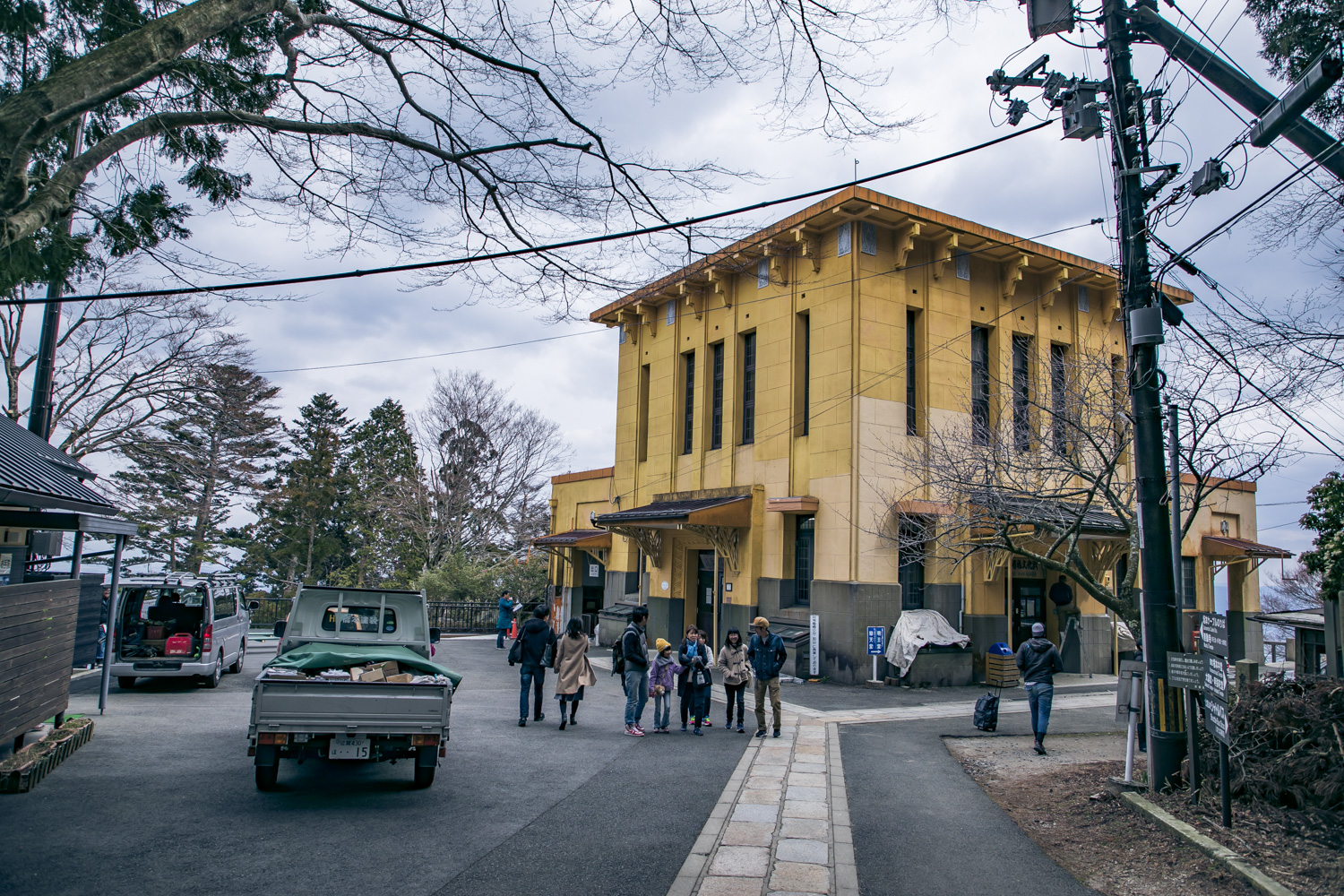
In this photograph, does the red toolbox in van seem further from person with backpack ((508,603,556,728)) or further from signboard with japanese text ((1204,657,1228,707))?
signboard with japanese text ((1204,657,1228,707))

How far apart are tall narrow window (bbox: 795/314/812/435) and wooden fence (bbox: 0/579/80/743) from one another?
15.4m

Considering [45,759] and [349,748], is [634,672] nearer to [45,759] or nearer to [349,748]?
[349,748]

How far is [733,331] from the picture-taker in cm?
2295

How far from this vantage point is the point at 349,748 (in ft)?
24.4

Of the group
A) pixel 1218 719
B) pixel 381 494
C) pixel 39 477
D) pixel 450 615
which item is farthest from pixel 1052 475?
pixel 381 494

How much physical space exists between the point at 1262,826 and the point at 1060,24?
8.33 meters

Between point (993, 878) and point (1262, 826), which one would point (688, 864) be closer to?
point (993, 878)

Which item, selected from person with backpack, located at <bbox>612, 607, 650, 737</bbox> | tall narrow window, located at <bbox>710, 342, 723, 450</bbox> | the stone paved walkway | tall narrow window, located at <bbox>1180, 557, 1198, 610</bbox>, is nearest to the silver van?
person with backpack, located at <bbox>612, 607, 650, 737</bbox>

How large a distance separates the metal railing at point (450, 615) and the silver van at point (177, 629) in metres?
13.1

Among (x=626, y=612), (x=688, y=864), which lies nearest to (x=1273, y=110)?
(x=688, y=864)

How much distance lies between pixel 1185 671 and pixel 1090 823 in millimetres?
1701

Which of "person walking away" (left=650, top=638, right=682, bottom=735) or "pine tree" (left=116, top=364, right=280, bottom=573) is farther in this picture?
"pine tree" (left=116, top=364, right=280, bottom=573)

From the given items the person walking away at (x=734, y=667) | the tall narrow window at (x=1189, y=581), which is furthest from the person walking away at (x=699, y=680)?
the tall narrow window at (x=1189, y=581)

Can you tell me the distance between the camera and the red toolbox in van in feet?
47.0
